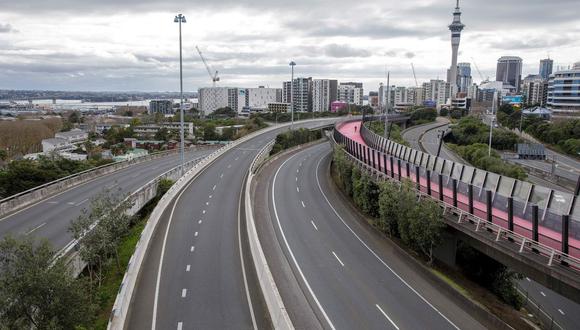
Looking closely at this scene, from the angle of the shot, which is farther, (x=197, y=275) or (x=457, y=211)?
(x=457, y=211)

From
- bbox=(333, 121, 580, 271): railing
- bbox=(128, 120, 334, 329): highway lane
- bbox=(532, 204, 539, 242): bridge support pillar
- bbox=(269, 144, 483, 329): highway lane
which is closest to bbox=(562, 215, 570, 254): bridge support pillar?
bbox=(333, 121, 580, 271): railing

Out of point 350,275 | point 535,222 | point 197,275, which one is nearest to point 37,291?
point 197,275

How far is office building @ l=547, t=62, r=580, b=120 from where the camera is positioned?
13150 centimetres

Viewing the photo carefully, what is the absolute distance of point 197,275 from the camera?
995 inches

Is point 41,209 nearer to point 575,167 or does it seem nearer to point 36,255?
point 36,255

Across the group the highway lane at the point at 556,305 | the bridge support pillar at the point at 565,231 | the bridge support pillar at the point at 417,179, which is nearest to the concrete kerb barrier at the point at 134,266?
the bridge support pillar at the point at 417,179

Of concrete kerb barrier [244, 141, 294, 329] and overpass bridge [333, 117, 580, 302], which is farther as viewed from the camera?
overpass bridge [333, 117, 580, 302]

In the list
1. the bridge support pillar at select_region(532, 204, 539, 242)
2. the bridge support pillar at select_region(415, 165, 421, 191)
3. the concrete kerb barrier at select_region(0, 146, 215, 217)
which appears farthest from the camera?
the concrete kerb barrier at select_region(0, 146, 215, 217)

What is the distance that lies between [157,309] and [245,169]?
133 ft

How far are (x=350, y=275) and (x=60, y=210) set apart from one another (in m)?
23.7

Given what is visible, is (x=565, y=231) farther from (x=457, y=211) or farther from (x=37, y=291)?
(x=37, y=291)

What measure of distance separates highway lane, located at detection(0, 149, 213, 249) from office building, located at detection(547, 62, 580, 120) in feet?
382

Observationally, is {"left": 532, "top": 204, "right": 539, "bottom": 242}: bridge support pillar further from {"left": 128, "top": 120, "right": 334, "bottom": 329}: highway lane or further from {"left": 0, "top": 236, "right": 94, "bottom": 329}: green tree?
{"left": 0, "top": 236, "right": 94, "bottom": 329}: green tree

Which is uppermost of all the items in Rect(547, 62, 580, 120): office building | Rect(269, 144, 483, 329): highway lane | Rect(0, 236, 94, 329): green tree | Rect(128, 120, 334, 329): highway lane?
Rect(547, 62, 580, 120): office building
